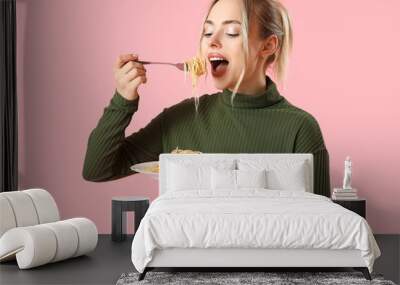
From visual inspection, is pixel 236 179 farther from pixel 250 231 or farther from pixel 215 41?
pixel 215 41

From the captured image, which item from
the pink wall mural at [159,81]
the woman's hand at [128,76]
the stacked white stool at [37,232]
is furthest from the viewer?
the pink wall mural at [159,81]

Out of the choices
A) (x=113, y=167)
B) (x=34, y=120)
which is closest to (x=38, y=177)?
(x=34, y=120)

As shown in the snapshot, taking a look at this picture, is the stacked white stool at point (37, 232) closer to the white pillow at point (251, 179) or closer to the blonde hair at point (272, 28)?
the white pillow at point (251, 179)

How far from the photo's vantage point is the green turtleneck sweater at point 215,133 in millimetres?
6617

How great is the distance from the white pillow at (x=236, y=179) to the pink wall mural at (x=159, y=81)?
1346 mm

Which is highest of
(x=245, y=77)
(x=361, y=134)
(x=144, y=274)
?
(x=245, y=77)

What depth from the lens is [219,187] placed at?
19.8 ft

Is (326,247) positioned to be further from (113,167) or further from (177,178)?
(113,167)

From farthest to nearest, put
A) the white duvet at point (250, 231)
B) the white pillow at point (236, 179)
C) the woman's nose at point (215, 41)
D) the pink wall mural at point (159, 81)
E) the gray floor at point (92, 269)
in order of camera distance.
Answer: the pink wall mural at point (159, 81), the woman's nose at point (215, 41), the white pillow at point (236, 179), the gray floor at point (92, 269), the white duvet at point (250, 231)

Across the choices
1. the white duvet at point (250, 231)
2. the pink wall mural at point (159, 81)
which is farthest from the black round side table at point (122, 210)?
the white duvet at point (250, 231)

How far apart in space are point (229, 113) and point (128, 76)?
0.93 meters

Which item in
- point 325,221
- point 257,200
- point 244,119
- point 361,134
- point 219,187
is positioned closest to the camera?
point 325,221

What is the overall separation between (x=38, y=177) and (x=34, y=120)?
553mm

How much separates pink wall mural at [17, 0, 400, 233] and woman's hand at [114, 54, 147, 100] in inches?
27.7
